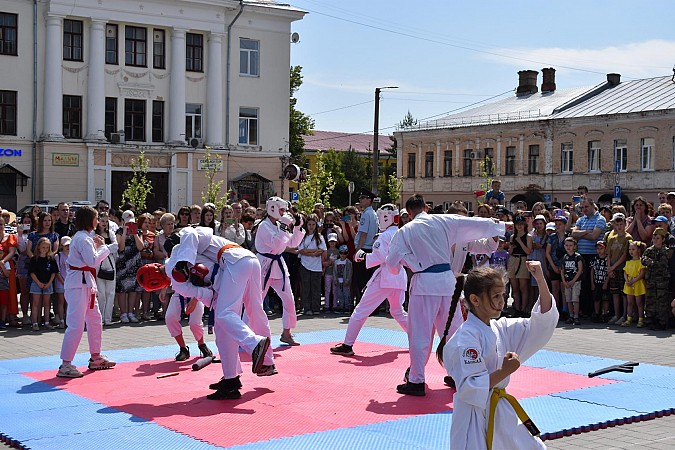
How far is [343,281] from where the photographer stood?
57.6ft

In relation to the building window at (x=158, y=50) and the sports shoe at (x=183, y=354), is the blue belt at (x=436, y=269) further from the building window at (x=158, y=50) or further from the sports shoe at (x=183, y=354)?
the building window at (x=158, y=50)

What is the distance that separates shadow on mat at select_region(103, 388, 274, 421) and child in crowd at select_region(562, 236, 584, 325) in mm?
8359

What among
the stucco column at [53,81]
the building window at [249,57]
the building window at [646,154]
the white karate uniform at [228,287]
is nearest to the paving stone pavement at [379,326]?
the white karate uniform at [228,287]

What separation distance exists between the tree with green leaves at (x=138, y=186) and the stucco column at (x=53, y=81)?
3.46m

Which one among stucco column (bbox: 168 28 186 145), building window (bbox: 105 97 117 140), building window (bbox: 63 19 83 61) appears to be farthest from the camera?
stucco column (bbox: 168 28 186 145)

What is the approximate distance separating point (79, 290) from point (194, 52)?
32.2 m

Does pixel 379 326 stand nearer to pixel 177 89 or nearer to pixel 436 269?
pixel 436 269

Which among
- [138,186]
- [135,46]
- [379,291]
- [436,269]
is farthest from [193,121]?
[436,269]

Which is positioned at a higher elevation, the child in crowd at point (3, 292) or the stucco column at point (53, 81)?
the stucco column at point (53, 81)

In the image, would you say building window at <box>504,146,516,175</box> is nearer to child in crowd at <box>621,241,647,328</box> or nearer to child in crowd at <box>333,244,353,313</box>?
child in crowd at <box>333,244,353,313</box>

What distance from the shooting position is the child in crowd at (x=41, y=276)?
14.4 meters

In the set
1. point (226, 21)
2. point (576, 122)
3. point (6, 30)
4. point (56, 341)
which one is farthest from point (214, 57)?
point (56, 341)

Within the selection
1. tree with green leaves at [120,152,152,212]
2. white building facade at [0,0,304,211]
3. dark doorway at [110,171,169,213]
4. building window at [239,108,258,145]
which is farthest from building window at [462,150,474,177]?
tree with green leaves at [120,152,152,212]

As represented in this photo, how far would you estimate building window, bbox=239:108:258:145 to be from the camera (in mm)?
42406
